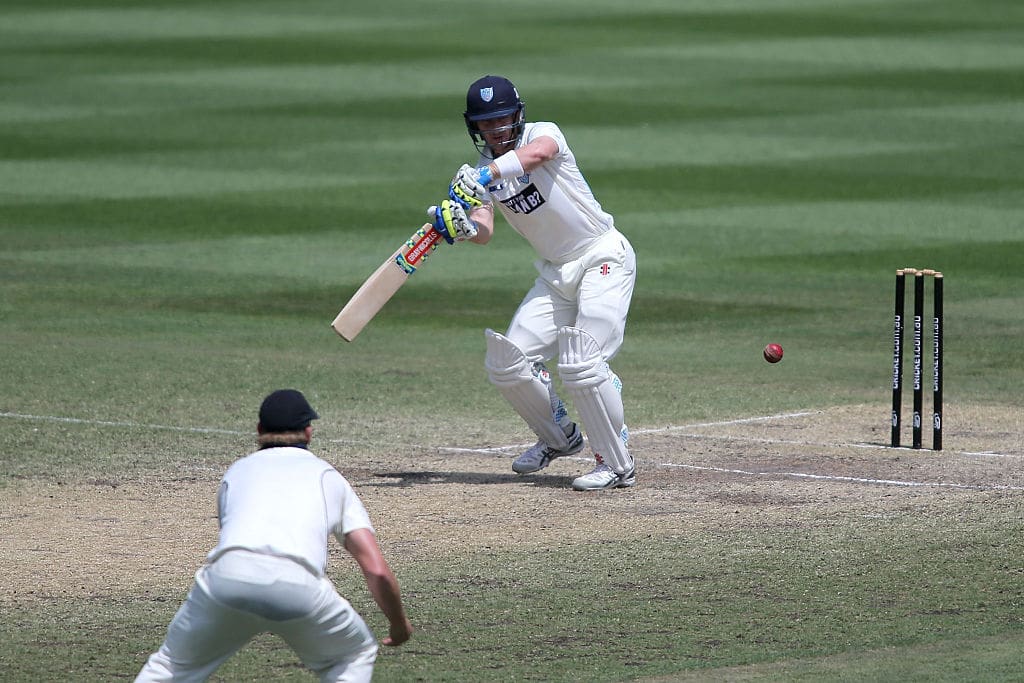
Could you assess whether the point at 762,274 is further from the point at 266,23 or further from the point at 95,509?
the point at 266,23

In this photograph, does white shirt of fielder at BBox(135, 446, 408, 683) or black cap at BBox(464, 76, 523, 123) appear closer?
white shirt of fielder at BBox(135, 446, 408, 683)

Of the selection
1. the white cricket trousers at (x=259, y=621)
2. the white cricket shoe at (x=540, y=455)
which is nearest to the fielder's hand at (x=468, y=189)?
the white cricket shoe at (x=540, y=455)

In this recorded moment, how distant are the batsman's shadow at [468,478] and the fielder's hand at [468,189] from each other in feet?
4.52

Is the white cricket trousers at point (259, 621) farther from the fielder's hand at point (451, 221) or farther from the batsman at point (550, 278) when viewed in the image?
the fielder's hand at point (451, 221)

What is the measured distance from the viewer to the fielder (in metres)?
5.07

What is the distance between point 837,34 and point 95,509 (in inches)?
951

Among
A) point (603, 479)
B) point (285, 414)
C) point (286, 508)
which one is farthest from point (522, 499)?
point (286, 508)

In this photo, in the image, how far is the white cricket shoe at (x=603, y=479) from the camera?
30.6ft

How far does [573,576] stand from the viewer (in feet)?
25.1

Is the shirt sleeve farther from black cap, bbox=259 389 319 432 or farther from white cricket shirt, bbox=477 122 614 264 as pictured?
white cricket shirt, bbox=477 122 614 264

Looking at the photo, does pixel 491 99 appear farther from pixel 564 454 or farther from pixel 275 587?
pixel 275 587

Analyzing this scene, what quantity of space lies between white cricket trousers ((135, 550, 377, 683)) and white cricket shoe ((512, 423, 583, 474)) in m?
4.52

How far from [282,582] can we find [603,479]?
14.4ft

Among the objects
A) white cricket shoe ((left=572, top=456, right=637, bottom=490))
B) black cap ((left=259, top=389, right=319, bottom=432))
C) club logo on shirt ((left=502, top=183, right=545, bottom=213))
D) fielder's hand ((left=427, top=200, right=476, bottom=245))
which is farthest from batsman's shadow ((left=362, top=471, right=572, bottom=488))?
black cap ((left=259, top=389, right=319, bottom=432))
